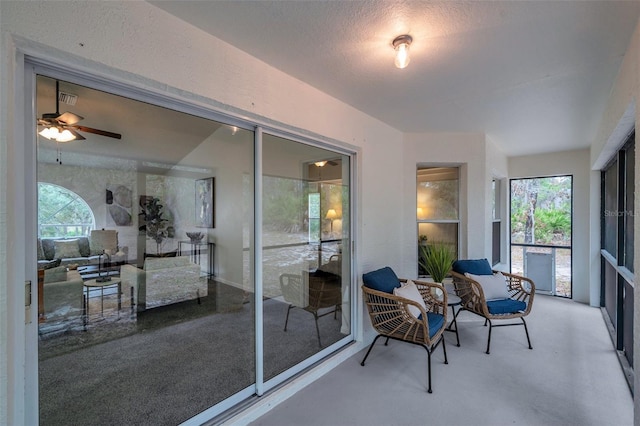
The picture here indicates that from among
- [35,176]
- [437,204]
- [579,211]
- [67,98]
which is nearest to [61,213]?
[35,176]

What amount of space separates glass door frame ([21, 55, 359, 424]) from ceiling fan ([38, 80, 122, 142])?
10 cm

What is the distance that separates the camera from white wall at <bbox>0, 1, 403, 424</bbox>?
1095mm

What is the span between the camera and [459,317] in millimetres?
3691

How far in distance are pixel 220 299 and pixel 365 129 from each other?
219 cm

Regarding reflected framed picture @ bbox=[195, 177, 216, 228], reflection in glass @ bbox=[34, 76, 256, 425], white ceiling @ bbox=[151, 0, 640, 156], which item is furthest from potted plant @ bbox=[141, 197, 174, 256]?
white ceiling @ bbox=[151, 0, 640, 156]

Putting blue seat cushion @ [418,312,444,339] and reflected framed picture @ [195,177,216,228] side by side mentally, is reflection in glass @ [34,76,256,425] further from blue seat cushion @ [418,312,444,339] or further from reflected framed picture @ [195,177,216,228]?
blue seat cushion @ [418,312,444,339]

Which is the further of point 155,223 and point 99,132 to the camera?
point 155,223

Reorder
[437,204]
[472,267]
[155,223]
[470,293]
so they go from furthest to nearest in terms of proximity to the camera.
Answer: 1. [437,204]
2. [472,267]
3. [470,293]
4. [155,223]

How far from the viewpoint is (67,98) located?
1455mm

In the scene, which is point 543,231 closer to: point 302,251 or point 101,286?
point 302,251

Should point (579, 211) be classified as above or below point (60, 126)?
below

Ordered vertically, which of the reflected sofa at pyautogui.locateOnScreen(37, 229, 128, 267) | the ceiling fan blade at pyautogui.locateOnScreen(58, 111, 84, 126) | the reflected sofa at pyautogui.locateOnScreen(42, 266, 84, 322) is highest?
the ceiling fan blade at pyautogui.locateOnScreen(58, 111, 84, 126)

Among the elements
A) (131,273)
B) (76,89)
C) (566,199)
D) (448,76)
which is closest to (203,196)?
(131,273)

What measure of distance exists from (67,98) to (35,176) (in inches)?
17.9
